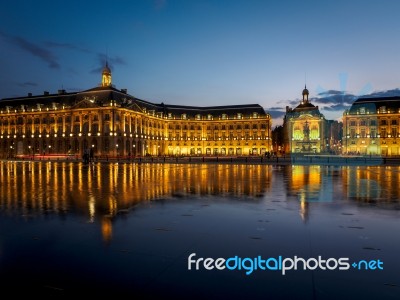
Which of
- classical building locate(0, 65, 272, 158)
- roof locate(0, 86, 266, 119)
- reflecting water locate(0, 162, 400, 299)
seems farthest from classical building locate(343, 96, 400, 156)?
reflecting water locate(0, 162, 400, 299)

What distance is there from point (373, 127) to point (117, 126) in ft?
313

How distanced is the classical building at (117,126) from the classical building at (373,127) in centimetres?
3221

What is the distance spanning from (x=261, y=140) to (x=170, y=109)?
4117cm

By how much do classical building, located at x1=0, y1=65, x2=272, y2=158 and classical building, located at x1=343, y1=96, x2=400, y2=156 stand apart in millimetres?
32206

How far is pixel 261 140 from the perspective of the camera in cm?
13812

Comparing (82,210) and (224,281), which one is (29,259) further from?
(82,210)

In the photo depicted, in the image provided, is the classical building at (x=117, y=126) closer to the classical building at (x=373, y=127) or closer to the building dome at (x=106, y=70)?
the building dome at (x=106, y=70)

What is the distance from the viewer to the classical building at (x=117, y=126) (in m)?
104

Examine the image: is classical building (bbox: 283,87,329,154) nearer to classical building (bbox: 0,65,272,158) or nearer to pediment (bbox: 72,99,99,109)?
classical building (bbox: 0,65,272,158)

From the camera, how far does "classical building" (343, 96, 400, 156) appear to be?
123062 mm

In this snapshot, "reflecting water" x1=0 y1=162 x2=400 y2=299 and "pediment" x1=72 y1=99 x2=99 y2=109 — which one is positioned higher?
A: "pediment" x1=72 y1=99 x2=99 y2=109

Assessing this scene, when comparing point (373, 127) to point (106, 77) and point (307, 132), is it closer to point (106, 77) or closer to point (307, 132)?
point (307, 132)

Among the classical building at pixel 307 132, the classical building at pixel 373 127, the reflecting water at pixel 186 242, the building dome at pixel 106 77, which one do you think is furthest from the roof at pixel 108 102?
the reflecting water at pixel 186 242

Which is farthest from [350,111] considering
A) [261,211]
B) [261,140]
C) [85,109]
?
[261,211]
